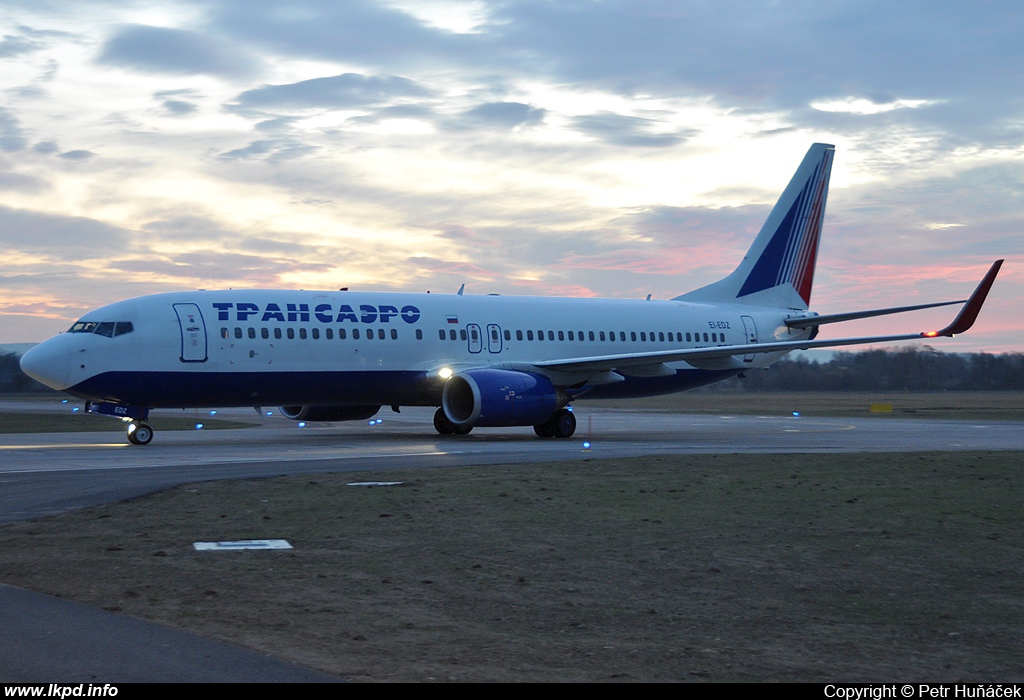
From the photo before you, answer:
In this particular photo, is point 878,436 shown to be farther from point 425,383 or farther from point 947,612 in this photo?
point 947,612

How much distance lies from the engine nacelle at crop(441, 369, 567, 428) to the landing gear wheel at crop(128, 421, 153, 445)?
736cm

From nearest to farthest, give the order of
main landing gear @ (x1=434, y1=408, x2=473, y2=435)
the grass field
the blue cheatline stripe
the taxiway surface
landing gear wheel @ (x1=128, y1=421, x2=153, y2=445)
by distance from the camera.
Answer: the taxiway surface, the grass field, landing gear wheel @ (x1=128, y1=421, x2=153, y2=445), the blue cheatline stripe, main landing gear @ (x1=434, y1=408, x2=473, y2=435)

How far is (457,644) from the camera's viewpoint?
249 inches

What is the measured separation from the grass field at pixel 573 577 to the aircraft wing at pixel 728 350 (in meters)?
14.2

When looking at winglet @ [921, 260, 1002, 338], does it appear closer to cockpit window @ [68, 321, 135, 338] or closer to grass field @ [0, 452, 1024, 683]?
grass field @ [0, 452, 1024, 683]

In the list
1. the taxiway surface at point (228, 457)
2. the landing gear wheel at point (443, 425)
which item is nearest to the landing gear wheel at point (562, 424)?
the taxiway surface at point (228, 457)

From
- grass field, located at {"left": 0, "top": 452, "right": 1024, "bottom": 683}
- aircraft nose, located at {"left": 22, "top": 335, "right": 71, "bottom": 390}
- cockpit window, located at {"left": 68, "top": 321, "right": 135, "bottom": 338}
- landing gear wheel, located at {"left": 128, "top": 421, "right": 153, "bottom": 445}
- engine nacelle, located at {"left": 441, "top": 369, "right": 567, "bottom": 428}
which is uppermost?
cockpit window, located at {"left": 68, "top": 321, "right": 135, "bottom": 338}

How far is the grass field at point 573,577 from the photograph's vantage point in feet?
20.0

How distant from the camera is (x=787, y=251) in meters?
37.8

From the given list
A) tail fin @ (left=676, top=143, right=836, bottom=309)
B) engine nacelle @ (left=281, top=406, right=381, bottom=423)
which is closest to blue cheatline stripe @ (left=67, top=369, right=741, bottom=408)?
engine nacelle @ (left=281, top=406, right=381, bottom=423)

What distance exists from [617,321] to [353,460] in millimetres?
15253

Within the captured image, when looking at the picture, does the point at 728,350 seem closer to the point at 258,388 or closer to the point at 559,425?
the point at 559,425

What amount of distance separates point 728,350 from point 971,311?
627 centimetres

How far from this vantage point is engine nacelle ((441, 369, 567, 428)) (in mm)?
26453
